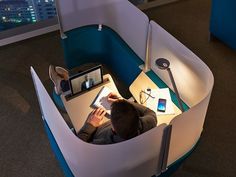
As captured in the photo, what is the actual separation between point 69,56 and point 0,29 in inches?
56.4

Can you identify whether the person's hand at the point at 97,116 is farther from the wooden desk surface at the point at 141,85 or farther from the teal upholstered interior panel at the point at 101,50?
the teal upholstered interior panel at the point at 101,50

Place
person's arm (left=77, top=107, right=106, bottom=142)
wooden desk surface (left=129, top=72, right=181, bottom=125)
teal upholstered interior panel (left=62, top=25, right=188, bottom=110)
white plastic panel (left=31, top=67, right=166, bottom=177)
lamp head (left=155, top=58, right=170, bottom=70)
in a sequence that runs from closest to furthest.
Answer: white plastic panel (left=31, top=67, right=166, bottom=177), lamp head (left=155, top=58, right=170, bottom=70), person's arm (left=77, top=107, right=106, bottom=142), wooden desk surface (left=129, top=72, right=181, bottom=125), teal upholstered interior panel (left=62, top=25, right=188, bottom=110)

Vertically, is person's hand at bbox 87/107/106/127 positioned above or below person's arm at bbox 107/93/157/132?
below

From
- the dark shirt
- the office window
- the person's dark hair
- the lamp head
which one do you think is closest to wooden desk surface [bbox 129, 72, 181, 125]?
the dark shirt

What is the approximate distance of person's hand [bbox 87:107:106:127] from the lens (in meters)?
2.49

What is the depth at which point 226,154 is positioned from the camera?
3.04 m

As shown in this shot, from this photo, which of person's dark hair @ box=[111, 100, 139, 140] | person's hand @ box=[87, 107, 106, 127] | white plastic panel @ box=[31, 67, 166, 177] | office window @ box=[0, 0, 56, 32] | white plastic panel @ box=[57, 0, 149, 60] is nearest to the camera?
white plastic panel @ box=[31, 67, 166, 177]

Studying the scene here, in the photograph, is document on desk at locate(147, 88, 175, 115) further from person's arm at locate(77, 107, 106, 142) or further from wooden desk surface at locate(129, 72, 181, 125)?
person's arm at locate(77, 107, 106, 142)

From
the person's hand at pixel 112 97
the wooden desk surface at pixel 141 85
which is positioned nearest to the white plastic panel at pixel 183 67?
the wooden desk surface at pixel 141 85

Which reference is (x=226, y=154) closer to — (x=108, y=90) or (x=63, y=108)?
(x=108, y=90)

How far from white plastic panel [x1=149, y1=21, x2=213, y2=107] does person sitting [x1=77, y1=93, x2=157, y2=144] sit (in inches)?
13.7

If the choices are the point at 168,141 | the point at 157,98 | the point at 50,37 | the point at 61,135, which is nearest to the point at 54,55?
the point at 50,37

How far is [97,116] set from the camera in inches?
100.0

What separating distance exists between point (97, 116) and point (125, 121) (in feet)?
1.88
